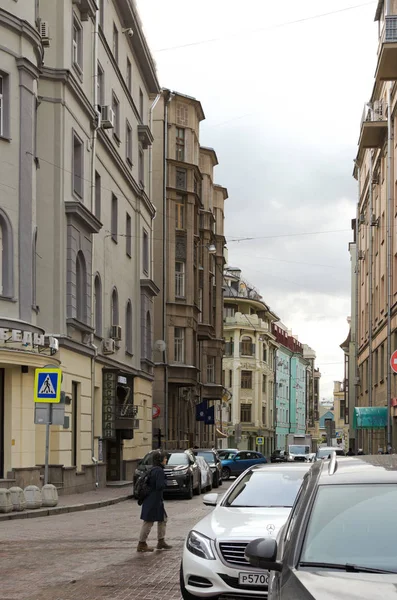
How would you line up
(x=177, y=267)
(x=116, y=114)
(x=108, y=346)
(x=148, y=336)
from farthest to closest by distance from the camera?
(x=177, y=267) < (x=148, y=336) < (x=116, y=114) < (x=108, y=346)

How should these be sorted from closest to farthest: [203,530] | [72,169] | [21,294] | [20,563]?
[203,530]
[20,563]
[21,294]
[72,169]

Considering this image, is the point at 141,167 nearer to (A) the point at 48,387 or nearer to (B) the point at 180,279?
(B) the point at 180,279

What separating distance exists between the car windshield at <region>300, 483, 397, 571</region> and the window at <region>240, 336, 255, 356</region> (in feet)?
332

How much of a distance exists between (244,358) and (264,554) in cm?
10172

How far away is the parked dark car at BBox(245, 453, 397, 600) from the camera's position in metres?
4.73

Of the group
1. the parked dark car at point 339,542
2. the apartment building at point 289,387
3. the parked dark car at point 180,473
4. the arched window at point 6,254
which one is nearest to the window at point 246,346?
the apartment building at point 289,387

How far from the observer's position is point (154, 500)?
580 inches

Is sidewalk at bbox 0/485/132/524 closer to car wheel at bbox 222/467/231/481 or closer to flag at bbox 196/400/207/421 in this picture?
car wheel at bbox 222/467/231/481

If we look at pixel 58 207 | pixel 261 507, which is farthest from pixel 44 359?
pixel 261 507

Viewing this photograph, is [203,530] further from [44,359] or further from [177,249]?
[177,249]

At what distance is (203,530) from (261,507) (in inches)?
53.0

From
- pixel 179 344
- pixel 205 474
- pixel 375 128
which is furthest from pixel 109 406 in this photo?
pixel 179 344

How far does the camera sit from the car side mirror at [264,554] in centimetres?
546

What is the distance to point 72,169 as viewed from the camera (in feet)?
102
